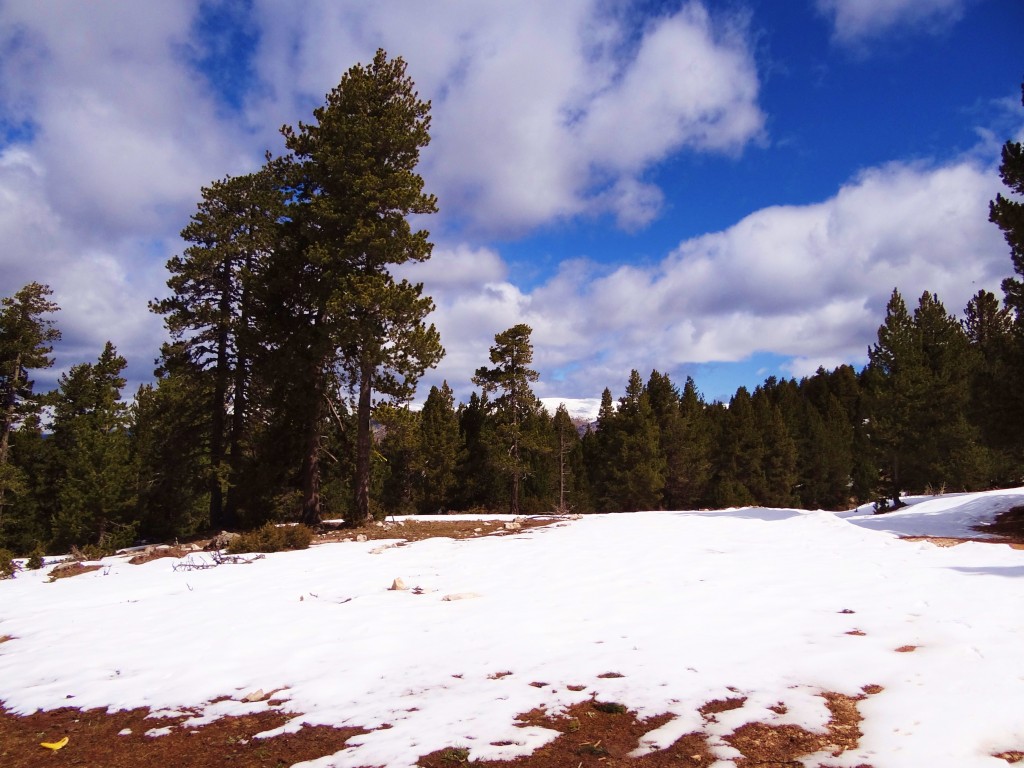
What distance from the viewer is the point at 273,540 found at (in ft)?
43.1

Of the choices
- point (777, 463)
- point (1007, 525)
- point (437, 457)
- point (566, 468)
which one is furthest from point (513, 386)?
point (777, 463)

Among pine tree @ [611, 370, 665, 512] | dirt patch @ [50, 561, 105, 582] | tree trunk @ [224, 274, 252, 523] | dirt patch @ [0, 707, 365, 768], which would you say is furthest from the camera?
pine tree @ [611, 370, 665, 512]

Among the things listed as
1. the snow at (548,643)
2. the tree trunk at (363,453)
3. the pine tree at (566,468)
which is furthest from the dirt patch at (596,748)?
the pine tree at (566,468)

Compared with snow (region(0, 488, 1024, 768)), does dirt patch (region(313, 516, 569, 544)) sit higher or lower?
higher

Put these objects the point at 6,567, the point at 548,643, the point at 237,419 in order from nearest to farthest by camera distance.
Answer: the point at 548,643 → the point at 6,567 → the point at 237,419

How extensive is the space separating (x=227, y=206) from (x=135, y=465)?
1268 centimetres

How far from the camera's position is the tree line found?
1644 cm

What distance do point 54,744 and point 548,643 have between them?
4.31 meters

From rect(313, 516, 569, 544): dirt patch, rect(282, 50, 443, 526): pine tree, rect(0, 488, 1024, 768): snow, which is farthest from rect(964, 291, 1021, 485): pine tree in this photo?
rect(282, 50, 443, 526): pine tree

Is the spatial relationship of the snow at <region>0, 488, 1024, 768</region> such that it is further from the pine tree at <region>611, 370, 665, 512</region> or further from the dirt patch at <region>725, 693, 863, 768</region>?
the pine tree at <region>611, 370, 665, 512</region>

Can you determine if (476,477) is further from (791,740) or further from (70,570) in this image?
(791,740)

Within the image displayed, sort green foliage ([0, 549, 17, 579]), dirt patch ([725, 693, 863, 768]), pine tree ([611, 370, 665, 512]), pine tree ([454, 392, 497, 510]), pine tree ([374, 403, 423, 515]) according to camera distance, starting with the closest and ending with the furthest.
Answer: dirt patch ([725, 693, 863, 768])
green foliage ([0, 549, 17, 579])
pine tree ([374, 403, 423, 515])
pine tree ([454, 392, 497, 510])
pine tree ([611, 370, 665, 512])

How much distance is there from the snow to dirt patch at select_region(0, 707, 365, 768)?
0.21 meters

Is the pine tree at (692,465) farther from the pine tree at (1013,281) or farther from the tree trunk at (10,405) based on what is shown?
the tree trunk at (10,405)
